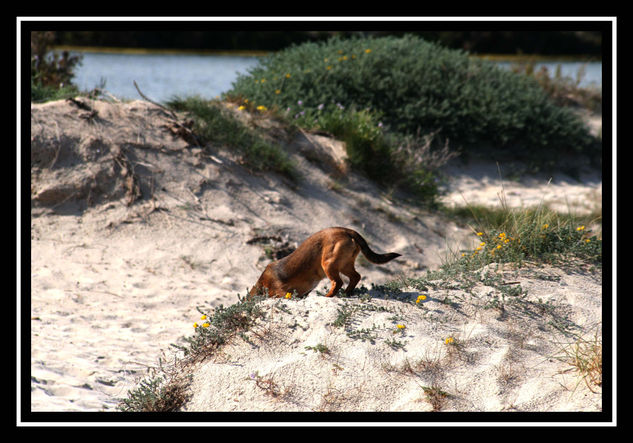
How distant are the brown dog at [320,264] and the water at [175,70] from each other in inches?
367

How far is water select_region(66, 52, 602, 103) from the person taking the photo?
50.8ft

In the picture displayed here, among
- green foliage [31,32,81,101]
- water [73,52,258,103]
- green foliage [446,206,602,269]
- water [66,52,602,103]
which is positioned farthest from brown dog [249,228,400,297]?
water [73,52,258,103]

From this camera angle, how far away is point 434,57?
39.8 ft

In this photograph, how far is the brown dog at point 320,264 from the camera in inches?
180

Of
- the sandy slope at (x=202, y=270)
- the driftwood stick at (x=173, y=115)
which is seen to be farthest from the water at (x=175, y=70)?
the sandy slope at (x=202, y=270)

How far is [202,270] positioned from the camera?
706cm

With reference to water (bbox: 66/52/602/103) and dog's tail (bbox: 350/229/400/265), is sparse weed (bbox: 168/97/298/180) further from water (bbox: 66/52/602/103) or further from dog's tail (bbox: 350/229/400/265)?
water (bbox: 66/52/602/103)

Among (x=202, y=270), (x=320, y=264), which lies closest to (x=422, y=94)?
(x=202, y=270)

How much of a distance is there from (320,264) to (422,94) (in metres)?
7.43

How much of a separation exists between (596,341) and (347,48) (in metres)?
9.00

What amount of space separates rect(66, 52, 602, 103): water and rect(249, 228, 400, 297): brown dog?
933 centimetres

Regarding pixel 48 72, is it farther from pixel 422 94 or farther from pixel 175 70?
pixel 175 70

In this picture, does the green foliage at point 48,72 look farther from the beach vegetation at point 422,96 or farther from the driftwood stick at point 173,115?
the beach vegetation at point 422,96
